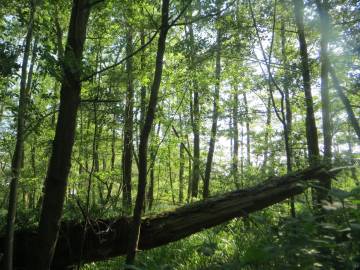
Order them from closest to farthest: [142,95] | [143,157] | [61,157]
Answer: [61,157], [143,157], [142,95]

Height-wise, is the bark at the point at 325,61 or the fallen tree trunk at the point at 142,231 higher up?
the bark at the point at 325,61

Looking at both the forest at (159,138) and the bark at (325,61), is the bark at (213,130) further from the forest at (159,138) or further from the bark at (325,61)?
the bark at (325,61)

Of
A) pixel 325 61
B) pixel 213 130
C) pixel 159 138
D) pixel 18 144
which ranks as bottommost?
pixel 18 144

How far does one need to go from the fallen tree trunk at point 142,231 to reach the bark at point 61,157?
797mm

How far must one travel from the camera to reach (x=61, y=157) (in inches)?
202

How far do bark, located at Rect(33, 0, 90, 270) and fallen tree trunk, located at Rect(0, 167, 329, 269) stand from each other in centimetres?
80

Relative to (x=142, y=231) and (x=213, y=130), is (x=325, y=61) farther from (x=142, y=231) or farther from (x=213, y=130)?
(x=213, y=130)

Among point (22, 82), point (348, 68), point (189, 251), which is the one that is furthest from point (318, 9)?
point (22, 82)

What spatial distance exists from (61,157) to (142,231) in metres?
2.00

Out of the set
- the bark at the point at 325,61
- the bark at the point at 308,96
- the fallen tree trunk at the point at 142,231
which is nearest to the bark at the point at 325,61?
the bark at the point at 325,61

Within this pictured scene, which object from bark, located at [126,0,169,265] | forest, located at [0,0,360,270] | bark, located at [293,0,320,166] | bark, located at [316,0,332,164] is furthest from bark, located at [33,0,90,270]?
bark, located at [316,0,332,164]

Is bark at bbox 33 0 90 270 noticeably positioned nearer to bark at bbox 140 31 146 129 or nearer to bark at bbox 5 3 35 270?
bark at bbox 5 3 35 270

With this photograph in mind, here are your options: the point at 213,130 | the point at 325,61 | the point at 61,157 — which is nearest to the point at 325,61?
the point at 325,61

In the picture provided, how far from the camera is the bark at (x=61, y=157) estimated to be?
16.7ft
